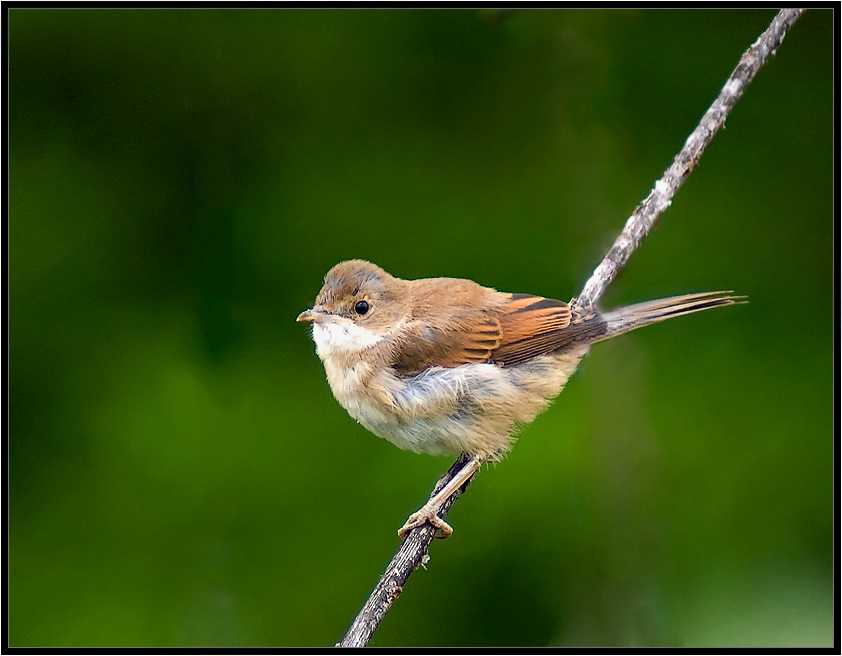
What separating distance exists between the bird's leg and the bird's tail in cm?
84

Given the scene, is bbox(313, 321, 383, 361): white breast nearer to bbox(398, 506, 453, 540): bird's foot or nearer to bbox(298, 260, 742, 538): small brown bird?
bbox(298, 260, 742, 538): small brown bird

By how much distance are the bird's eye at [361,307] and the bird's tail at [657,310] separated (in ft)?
3.54

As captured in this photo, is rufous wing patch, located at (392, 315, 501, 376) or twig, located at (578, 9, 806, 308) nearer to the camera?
rufous wing patch, located at (392, 315, 501, 376)

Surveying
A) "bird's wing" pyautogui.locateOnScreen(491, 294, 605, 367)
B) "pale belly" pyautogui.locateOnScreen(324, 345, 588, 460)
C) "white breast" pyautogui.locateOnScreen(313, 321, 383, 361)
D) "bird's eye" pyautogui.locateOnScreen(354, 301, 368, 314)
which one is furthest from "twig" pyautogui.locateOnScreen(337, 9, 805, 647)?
"bird's eye" pyautogui.locateOnScreen(354, 301, 368, 314)

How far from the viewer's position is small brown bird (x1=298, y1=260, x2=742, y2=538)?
3633mm

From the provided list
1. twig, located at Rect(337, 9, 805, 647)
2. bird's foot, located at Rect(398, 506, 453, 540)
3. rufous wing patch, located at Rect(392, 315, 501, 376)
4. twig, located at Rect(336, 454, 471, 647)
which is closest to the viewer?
twig, located at Rect(336, 454, 471, 647)

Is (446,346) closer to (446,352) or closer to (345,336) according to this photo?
(446,352)

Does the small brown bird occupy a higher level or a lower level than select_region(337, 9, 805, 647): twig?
lower

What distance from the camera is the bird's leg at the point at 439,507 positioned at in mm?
3602

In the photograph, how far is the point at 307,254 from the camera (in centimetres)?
464

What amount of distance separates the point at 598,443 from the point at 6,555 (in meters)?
2.82

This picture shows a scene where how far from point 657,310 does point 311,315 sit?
5.13 feet

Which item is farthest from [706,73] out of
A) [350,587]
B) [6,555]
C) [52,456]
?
[6,555]

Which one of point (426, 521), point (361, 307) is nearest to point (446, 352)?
point (361, 307)
